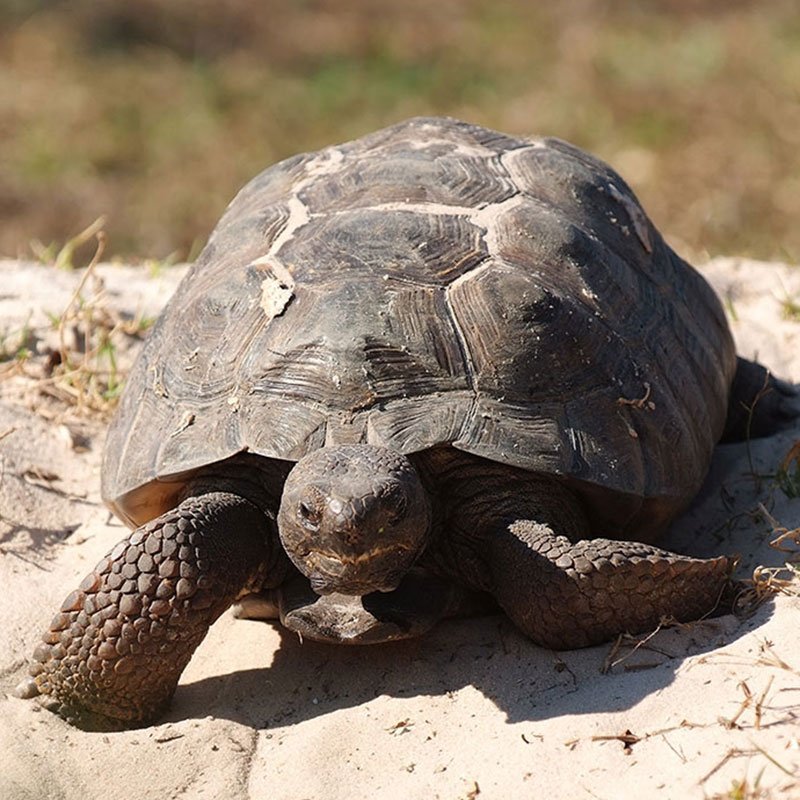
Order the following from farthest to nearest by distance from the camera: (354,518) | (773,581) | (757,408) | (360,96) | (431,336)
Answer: (360,96)
(757,408)
(431,336)
(773,581)
(354,518)

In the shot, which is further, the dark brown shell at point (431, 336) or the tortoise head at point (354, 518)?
the dark brown shell at point (431, 336)

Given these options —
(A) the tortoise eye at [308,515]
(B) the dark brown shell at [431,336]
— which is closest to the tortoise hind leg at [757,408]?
(B) the dark brown shell at [431,336]

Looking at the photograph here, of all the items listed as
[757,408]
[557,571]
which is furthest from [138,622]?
[757,408]

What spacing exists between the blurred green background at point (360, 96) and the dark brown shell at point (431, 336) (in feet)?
12.6

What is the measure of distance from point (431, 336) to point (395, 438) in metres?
0.34

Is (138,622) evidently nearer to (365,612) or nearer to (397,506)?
(365,612)

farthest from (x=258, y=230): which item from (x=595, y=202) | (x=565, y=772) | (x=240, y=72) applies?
(x=240, y=72)

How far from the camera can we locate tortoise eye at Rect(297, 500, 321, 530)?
3223mm

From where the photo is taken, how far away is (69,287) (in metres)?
6.00

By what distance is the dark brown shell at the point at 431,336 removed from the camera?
3.57 meters

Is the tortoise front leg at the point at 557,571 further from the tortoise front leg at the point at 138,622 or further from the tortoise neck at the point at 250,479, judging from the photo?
the tortoise front leg at the point at 138,622

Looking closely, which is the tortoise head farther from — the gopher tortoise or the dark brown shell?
the dark brown shell

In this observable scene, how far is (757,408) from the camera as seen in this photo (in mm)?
5035

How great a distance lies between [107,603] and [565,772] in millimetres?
1215
